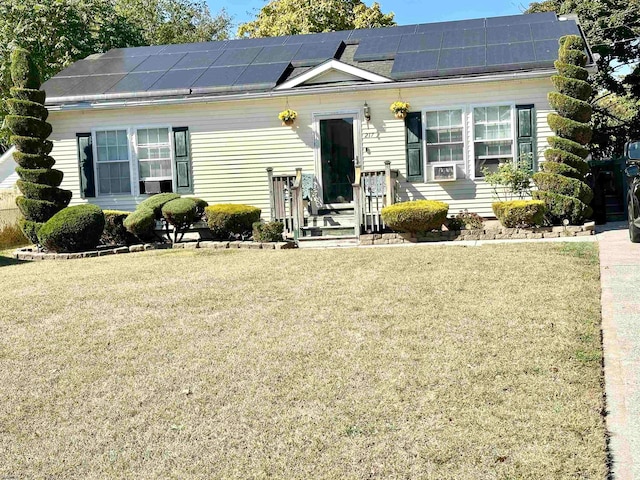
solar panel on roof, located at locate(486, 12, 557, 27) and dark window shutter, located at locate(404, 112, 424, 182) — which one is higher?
solar panel on roof, located at locate(486, 12, 557, 27)

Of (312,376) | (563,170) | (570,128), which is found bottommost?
(312,376)

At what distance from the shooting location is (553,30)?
14750mm

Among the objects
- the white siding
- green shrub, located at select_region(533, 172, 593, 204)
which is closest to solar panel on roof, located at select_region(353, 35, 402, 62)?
the white siding

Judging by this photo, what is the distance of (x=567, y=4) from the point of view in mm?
22672

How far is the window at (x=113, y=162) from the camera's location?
50.3 feet

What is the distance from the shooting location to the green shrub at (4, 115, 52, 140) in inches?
530

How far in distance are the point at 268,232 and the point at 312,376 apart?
305 inches

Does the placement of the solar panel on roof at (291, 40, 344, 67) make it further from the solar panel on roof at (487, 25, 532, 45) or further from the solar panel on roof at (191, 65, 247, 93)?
the solar panel on roof at (487, 25, 532, 45)

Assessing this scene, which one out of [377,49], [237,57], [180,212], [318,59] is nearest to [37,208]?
[180,212]

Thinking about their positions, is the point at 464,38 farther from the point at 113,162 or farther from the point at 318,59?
the point at 113,162

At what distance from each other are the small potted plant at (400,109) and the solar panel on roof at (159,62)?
219 inches

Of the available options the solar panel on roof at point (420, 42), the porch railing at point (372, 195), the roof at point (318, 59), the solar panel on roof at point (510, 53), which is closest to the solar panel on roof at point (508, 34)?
the roof at point (318, 59)

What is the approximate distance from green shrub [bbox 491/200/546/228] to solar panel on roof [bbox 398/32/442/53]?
4648mm

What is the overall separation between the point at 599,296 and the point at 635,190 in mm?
3893
